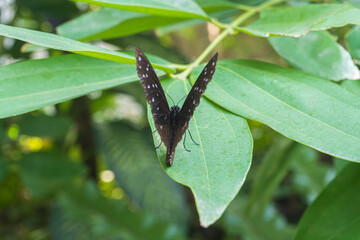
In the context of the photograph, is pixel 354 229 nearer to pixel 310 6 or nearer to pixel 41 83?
pixel 310 6

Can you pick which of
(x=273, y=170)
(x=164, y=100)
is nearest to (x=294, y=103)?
A: (x=164, y=100)

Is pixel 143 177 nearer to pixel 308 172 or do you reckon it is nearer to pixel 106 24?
pixel 308 172

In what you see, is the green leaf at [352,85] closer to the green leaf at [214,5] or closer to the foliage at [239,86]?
the foliage at [239,86]

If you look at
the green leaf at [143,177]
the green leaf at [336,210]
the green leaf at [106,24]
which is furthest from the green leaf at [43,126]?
the green leaf at [336,210]

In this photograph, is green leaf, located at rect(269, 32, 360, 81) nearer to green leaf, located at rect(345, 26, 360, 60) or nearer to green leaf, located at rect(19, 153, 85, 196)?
green leaf, located at rect(345, 26, 360, 60)

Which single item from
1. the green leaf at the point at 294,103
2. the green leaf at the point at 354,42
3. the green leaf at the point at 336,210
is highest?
the green leaf at the point at 354,42

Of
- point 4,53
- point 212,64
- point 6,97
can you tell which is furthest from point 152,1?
point 4,53

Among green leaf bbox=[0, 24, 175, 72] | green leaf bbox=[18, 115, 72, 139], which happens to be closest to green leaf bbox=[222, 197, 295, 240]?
green leaf bbox=[18, 115, 72, 139]

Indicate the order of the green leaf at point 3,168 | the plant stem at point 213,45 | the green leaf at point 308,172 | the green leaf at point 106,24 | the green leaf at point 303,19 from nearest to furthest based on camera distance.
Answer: the green leaf at point 303,19
the plant stem at point 213,45
the green leaf at point 106,24
the green leaf at point 3,168
the green leaf at point 308,172
